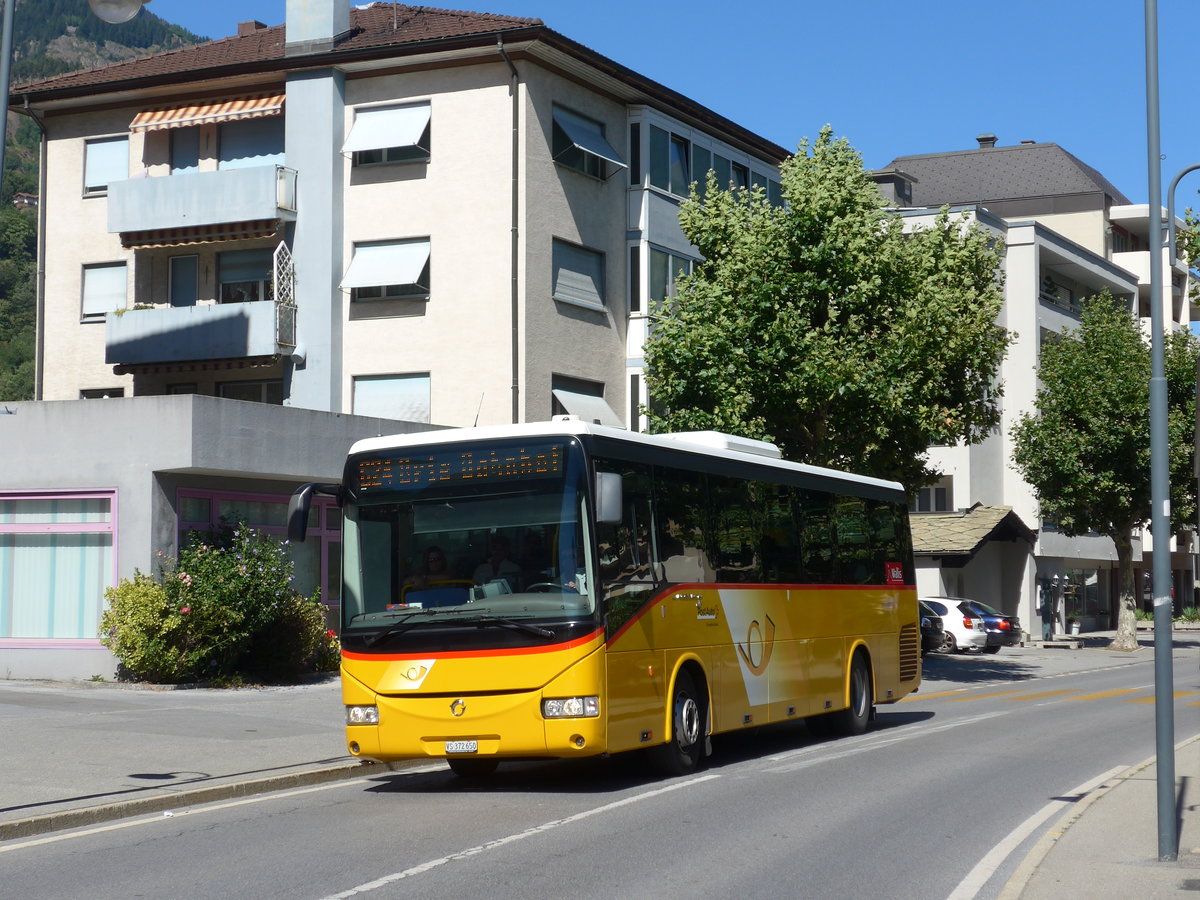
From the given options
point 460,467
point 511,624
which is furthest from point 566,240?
point 511,624

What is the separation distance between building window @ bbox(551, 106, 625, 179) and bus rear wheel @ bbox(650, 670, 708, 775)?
20.1m

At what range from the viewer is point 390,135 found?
108ft

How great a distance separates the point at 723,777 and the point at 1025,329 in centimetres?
4436

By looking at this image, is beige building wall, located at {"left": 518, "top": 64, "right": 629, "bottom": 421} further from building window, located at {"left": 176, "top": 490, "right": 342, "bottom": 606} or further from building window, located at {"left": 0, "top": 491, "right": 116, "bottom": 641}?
building window, located at {"left": 0, "top": 491, "right": 116, "bottom": 641}

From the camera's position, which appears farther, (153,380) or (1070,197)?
(1070,197)

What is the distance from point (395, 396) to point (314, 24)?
28.6 feet

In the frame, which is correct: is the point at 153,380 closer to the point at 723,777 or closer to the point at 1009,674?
the point at 1009,674

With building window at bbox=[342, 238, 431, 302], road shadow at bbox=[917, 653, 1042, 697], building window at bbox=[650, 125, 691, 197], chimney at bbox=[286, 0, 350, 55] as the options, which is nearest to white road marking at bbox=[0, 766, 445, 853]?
building window at bbox=[342, 238, 431, 302]

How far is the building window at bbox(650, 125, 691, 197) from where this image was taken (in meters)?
35.7

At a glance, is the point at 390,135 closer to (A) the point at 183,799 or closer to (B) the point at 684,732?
(B) the point at 684,732

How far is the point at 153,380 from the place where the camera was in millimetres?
35344

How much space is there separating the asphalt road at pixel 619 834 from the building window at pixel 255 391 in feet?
64.7

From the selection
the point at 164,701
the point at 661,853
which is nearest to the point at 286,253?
the point at 164,701

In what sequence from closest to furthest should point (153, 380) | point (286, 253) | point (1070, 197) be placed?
1. point (286, 253)
2. point (153, 380)
3. point (1070, 197)
